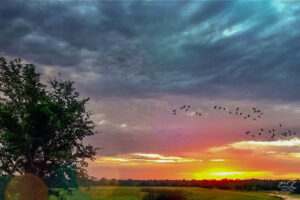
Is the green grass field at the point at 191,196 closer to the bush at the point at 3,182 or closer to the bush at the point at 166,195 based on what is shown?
the bush at the point at 166,195

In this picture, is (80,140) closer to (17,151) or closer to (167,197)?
(17,151)

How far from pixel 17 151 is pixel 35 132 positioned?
10.7 ft

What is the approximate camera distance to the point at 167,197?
242ft

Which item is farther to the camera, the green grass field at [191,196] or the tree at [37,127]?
the green grass field at [191,196]

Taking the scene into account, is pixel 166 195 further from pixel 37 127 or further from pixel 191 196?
pixel 37 127

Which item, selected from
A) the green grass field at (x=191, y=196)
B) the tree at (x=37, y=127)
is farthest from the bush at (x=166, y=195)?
the tree at (x=37, y=127)

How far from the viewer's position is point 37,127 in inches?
1710

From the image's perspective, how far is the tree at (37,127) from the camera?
4273 cm

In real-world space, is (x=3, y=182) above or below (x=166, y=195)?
above

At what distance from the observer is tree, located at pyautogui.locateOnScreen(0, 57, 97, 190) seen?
4273 centimetres

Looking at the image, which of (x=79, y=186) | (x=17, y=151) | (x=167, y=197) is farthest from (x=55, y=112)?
(x=167, y=197)

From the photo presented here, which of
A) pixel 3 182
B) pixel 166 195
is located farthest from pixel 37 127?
pixel 166 195

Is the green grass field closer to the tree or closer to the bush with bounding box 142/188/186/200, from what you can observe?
the bush with bounding box 142/188/186/200

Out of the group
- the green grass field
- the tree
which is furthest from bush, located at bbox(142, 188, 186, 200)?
the tree
